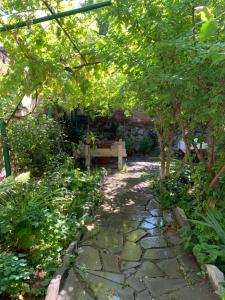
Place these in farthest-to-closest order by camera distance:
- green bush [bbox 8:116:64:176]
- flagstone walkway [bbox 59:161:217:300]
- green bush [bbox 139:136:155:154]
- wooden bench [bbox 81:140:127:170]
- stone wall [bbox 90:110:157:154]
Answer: green bush [bbox 139:136:155:154], stone wall [bbox 90:110:157:154], wooden bench [bbox 81:140:127:170], green bush [bbox 8:116:64:176], flagstone walkway [bbox 59:161:217:300]

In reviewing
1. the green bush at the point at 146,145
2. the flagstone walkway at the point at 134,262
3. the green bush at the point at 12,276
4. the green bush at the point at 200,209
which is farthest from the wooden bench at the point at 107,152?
the green bush at the point at 12,276

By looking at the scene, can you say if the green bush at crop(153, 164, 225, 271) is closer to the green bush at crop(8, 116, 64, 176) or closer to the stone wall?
the green bush at crop(8, 116, 64, 176)

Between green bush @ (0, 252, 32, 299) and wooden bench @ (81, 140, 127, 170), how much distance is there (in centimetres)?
652

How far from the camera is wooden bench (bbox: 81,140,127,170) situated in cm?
936

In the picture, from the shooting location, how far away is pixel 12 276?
254cm

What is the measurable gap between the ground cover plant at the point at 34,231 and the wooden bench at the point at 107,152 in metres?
4.17

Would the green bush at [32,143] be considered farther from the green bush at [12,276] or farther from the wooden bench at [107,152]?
the green bush at [12,276]

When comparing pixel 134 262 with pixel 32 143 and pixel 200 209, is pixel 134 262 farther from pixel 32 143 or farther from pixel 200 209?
pixel 32 143

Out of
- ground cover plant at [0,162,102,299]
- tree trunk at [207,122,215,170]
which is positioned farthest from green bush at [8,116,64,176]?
tree trunk at [207,122,215,170]

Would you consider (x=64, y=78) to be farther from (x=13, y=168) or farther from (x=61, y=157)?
(x=61, y=157)

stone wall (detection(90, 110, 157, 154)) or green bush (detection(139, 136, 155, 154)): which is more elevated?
stone wall (detection(90, 110, 157, 154))

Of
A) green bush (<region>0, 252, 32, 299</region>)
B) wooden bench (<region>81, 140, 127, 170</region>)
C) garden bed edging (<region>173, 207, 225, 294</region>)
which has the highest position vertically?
wooden bench (<region>81, 140, 127, 170</region>)

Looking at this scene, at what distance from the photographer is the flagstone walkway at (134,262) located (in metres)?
2.99

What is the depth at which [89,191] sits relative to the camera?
587cm
